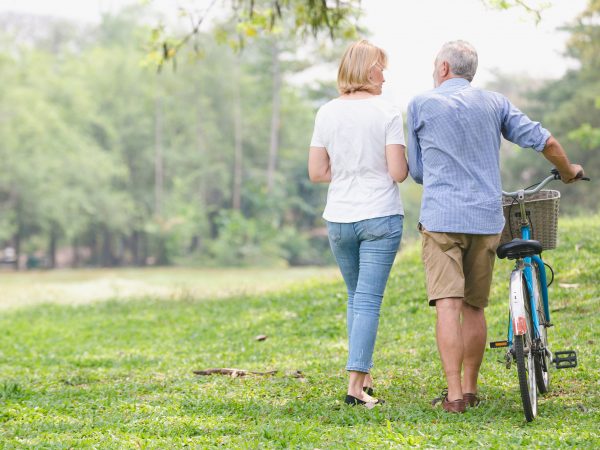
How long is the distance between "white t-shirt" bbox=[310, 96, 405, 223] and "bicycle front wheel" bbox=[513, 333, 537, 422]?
1.08m

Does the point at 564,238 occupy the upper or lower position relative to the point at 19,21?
lower

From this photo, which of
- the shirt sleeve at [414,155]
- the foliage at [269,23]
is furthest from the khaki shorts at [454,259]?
the foliage at [269,23]

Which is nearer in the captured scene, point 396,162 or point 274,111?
point 396,162

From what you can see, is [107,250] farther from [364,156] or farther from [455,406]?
[455,406]

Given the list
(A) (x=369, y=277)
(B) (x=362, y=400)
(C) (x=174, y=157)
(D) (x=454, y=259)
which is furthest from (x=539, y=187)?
(C) (x=174, y=157)

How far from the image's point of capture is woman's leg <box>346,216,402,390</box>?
17.5 feet

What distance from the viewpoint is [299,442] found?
181 inches

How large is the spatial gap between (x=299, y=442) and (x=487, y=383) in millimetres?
2064

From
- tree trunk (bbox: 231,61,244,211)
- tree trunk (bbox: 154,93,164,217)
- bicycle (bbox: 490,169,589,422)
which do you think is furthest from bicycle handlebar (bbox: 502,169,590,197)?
tree trunk (bbox: 154,93,164,217)

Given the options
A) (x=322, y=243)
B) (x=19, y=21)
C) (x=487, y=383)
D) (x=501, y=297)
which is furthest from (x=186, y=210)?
(x=487, y=383)

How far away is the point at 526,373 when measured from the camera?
191 inches

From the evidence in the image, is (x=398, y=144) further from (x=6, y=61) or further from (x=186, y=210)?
(x=186, y=210)

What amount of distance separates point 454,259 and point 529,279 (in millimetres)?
482

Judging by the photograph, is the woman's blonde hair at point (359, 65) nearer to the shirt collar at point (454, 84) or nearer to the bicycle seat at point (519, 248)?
the shirt collar at point (454, 84)
